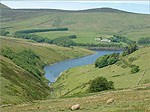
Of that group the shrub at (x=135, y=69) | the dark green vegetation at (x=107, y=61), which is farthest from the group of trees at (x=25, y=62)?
the shrub at (x=135, y=69)

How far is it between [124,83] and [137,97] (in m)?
43.4

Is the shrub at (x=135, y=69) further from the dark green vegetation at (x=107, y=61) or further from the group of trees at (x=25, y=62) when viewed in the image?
the group of trees at (x=25, y=62)

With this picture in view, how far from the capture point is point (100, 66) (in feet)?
463

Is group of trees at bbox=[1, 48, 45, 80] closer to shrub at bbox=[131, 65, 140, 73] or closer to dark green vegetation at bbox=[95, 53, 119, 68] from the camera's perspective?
dark green vegetation at bbox=[95, 53, 119, 68]

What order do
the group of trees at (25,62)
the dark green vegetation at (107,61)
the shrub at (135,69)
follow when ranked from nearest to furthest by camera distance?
1. the shrub at (135,69)
2. the group of trees at (25,62)
3. the dark green vegetation at (107,61)

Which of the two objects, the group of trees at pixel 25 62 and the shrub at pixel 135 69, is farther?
the group of trees at pixel 25 62

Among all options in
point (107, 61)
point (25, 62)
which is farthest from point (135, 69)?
point (25, 62)

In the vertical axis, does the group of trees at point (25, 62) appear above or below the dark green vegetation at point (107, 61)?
above

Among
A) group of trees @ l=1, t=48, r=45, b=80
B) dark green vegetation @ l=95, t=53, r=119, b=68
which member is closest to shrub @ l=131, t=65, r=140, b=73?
dark green vegetation @ l=95, t=53, r=119, b=68

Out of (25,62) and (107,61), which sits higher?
(25,62)

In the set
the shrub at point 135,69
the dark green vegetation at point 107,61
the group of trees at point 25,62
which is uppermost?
the group of trees at point 25,62

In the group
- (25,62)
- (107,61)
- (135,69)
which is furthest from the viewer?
(25,62)

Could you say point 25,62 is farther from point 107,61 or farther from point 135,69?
point 135,69

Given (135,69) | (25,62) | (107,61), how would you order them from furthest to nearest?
1. (25,62)
2. (107,61)
3. (135,69)
